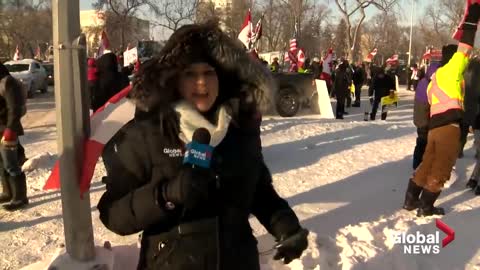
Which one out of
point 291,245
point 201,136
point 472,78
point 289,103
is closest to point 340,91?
point 289,103

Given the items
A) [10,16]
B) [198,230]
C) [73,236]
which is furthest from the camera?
[10,16]

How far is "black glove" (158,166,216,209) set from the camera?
1.76 metres

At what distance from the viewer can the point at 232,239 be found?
2064mm

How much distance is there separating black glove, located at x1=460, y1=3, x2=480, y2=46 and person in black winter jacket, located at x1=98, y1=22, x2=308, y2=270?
3938mm

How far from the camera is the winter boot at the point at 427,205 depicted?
5652mm

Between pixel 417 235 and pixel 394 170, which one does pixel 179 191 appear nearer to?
pixel 417 235

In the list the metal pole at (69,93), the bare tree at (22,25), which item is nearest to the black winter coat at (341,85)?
the metal pole at (69,93)

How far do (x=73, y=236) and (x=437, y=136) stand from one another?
4.09 meters

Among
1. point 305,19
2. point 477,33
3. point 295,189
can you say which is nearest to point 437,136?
point 477,33

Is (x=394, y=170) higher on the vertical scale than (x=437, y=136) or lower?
lower

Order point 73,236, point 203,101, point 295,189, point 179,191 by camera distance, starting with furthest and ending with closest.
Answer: point 295,189 < point 73,236 < point 203,101 < point 179,191

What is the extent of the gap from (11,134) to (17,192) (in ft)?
2.21

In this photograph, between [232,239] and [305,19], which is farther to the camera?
[305,19]

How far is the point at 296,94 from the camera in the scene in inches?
623
